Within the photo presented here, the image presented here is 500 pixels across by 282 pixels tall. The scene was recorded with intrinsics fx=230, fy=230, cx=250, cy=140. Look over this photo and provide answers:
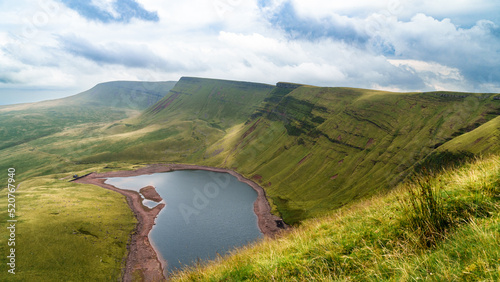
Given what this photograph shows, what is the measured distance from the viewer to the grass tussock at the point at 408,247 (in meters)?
5.49

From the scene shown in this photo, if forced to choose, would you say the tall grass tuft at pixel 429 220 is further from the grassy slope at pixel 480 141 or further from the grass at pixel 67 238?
the grassy slope at pixel 480 141

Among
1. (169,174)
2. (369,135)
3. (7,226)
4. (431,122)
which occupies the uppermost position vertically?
(431,122)

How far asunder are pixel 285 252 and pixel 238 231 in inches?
3358

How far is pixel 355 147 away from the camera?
146m

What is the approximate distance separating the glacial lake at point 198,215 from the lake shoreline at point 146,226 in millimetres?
2557

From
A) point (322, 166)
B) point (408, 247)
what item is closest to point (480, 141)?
point (322, 166)

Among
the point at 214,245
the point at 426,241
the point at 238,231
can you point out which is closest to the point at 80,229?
the point at 214,245

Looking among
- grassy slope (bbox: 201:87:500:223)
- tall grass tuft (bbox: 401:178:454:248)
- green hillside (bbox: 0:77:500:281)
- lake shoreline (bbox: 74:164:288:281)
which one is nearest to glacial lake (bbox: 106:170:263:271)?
lake shoreline (bbox: 74:164:288:281)

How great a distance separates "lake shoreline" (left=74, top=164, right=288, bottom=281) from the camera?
63.5 meters

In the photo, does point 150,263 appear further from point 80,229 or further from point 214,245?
point 80,229

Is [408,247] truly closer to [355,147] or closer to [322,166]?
[322,166]

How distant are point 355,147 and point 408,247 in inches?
5994

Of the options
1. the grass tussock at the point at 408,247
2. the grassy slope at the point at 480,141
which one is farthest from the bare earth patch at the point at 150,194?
the grassy slope at the point at 480,141

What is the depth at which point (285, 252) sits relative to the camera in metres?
9.42
